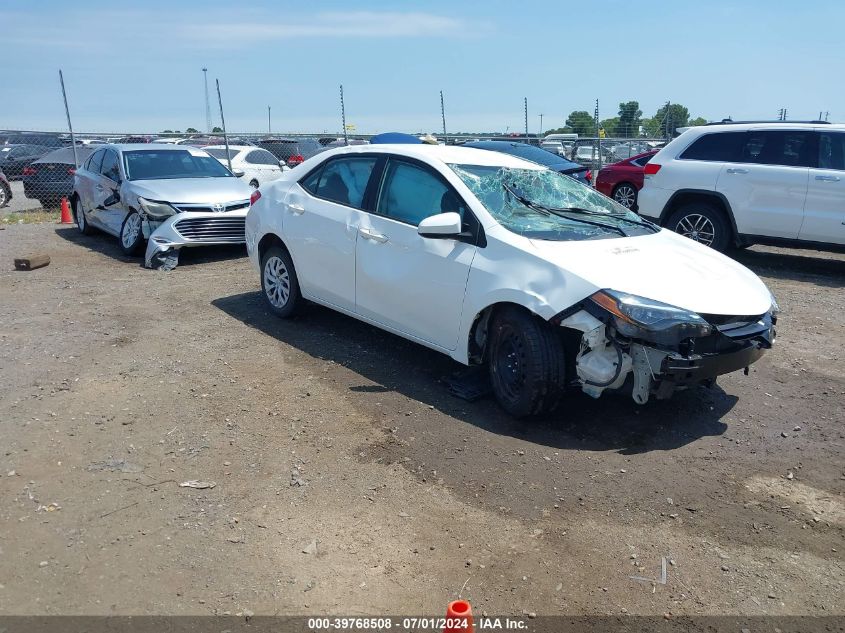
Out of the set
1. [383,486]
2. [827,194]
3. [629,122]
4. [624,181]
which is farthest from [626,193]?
[629,122]

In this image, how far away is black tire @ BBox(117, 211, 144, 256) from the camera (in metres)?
10.1

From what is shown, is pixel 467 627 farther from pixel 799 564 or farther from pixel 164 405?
pixel 164 405

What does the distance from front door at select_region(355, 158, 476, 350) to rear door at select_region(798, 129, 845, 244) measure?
19.2 feet

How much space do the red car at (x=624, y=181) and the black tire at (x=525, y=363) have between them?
9.79m

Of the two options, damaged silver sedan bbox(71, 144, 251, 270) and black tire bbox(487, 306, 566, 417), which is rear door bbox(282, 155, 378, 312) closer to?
black tire bbox(487, 306, 566, 417)

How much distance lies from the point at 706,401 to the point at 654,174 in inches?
224

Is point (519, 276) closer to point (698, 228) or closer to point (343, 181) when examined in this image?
point (343, 181)

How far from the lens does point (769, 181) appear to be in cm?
931

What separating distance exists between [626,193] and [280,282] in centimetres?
910

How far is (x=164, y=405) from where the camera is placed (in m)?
5.11

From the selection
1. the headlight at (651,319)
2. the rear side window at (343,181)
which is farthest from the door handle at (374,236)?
the headlight at (651,319)

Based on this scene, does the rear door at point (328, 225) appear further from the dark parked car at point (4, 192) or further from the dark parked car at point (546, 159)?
the dark parked car at point (4, 192)

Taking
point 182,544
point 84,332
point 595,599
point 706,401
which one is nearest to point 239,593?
point 182,544

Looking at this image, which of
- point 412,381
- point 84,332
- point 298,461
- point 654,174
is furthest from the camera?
point 654,174
